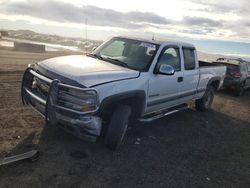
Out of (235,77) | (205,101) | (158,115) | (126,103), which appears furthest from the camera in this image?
(235,77)

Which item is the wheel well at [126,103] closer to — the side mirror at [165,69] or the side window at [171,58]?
the side mirror at [165,69]

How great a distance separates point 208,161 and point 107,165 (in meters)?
1.93

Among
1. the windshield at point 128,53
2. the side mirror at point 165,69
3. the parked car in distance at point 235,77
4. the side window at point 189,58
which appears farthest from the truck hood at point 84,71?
the parked car in distance at point 235,77

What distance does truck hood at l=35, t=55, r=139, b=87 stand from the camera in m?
4.75

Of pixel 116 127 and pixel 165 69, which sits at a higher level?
pixel 165 69

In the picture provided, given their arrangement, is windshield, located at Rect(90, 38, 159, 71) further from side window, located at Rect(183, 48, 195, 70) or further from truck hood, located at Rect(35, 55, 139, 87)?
side window, located at Rect(183, 48, 195, 70)

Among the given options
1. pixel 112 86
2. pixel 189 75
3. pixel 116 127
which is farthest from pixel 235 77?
pixel 112 86

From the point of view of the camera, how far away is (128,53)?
6.27m

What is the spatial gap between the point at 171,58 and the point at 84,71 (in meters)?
2.42

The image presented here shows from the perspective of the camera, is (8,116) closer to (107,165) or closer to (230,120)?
(107,165)

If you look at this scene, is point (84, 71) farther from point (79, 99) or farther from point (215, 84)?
point (215, 84)

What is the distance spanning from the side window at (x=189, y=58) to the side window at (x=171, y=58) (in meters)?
0.37

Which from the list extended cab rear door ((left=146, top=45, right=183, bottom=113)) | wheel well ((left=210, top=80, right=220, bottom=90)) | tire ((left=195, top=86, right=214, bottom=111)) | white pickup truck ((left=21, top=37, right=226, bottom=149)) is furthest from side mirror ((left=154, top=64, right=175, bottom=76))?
Answer: wheel well ((left=210, top=80, right=220, bottom=90))

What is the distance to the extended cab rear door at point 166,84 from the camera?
5.96m
